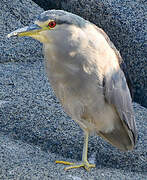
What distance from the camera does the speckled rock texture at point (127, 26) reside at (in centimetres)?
396

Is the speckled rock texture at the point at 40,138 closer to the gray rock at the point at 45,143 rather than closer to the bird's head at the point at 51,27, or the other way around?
the gray rock at the point at 45,143

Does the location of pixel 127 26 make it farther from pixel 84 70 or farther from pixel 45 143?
pixel 84 70

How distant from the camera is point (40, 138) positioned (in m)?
3.05

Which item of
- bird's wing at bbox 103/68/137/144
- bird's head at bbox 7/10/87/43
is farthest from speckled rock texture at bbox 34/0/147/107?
bird's head at bbox 7/10/87/43

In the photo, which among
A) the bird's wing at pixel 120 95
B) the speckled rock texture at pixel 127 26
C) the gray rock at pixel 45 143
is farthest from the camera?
the speckled rock texture at pixel 127 26

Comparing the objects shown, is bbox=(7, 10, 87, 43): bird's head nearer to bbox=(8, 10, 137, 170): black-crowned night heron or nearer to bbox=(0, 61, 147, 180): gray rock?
bbox=(8, 10, 137, 170): black-crowned night heron

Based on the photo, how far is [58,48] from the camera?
2.23 meters

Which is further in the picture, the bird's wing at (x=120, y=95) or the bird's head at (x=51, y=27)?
the bird's wing at (x=120, y=95)

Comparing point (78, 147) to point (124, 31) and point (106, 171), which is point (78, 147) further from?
point (124, 31)

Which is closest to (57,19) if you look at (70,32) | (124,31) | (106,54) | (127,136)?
(70,32)

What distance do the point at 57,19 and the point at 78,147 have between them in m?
1.10

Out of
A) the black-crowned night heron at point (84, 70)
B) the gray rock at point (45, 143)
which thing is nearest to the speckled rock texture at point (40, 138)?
the gray rock at point (45, 143)

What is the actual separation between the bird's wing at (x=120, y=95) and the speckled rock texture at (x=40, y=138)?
38cm

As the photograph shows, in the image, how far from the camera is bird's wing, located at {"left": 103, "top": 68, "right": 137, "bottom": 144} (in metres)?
2.44
